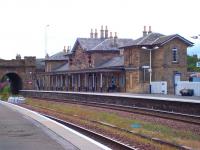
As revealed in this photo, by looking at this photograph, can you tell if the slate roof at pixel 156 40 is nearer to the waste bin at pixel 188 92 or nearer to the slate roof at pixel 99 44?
the waste bin at pixel 188 92

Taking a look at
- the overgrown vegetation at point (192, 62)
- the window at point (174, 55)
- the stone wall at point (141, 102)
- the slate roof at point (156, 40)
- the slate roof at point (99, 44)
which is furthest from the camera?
the overgrown vegetation at point (192, 62)

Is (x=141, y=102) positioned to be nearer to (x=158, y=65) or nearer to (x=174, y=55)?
(x=158, y=65)

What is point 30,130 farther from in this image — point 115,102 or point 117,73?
point 117,73

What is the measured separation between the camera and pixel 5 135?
19547mm

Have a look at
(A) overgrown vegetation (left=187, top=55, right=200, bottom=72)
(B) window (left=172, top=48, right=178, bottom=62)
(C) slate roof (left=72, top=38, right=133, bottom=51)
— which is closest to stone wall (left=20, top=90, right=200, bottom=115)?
(B) window (left=172, top=48, right=178, bottom=62)

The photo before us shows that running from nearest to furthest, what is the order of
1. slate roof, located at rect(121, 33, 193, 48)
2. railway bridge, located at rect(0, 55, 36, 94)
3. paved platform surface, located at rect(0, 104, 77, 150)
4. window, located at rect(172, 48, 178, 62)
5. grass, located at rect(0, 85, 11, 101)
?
1. paved platform surface, located at rect(0, 104, 77, 150)
2. slate roof, located at rect(121, 33, 193, 48)
3. window, located at rect(172, 48, 178, 62)
4. grass, located at rect(0, 85, 11, 101)
5. railway bridge, located at rect(0, 55, 36, 94)

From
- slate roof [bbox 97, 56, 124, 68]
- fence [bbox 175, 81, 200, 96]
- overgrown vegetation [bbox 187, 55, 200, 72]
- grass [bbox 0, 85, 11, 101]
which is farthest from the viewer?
overgrown vegetation [bbox 187, 55, 200, 72]

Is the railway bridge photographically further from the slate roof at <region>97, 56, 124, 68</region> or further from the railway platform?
the railway platform

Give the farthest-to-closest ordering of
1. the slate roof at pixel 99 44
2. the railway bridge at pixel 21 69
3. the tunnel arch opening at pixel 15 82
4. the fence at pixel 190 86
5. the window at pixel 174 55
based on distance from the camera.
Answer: the tunnel arch opening at pixel 15 82 → the railway bridge at pixel 21 69 → the slate roof at pixel 99 44 → the window at pixel 174 55 → the fence at pixel 190 86

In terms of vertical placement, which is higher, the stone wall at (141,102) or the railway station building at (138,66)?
the railway station building at (138,66)

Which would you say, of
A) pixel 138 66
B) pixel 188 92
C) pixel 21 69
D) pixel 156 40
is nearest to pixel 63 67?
pixel 21 69

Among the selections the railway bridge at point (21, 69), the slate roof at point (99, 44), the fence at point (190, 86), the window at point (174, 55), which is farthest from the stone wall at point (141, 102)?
the railway bridge at point (21, 69)

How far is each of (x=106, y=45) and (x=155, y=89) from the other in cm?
2652

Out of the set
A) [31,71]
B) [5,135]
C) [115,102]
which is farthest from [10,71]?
[5,135]
